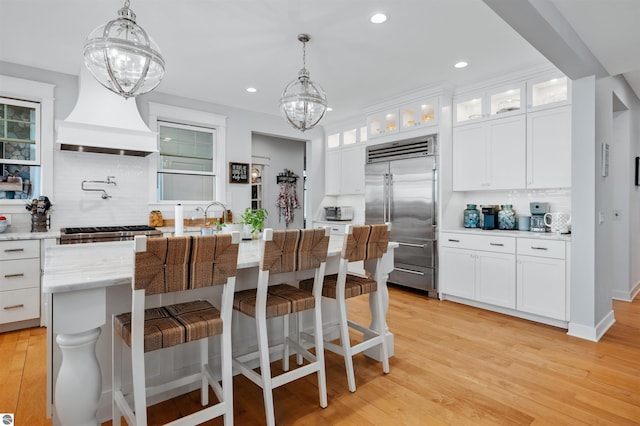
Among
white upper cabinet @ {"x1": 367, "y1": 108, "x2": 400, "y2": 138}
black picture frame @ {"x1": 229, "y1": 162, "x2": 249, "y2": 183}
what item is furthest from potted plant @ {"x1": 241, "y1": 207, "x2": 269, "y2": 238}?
white upper cabinet @ {"x1": 367, "y1": 108, "x2": 400, "y2": 138}

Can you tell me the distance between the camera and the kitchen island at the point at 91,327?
54.8 inches

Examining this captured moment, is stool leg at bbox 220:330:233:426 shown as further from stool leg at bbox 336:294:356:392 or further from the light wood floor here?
stool leg at bbox 336:294:356:392

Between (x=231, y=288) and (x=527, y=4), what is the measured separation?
7.42 feet

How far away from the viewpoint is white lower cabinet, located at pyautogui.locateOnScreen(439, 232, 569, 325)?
3.31 m

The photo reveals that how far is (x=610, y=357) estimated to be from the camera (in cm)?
268

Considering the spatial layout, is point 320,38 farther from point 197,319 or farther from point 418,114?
point 197,319

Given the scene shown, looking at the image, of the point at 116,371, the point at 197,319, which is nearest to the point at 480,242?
the point at 197,319

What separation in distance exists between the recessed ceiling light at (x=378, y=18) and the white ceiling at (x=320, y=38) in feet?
0.24

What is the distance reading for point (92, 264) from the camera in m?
1.74

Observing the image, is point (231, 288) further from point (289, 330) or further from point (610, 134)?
point (610, 134)

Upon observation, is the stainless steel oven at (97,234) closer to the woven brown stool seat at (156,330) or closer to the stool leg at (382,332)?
the woven brown stool seat at (156,330)

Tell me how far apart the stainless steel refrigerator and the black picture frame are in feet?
6.37

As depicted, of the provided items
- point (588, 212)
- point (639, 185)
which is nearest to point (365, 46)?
point (588, 212)

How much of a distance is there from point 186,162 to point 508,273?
14.4 feet
